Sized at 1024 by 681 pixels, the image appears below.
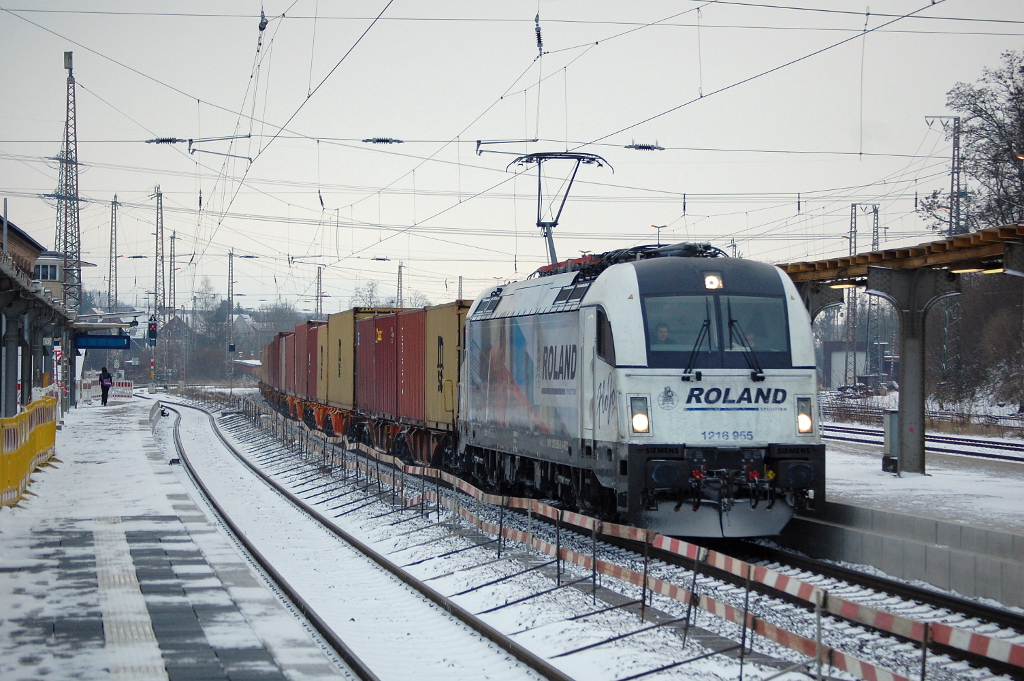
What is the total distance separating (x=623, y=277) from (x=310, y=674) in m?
6.08

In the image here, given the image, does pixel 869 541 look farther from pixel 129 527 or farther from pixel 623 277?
pixel 129 527

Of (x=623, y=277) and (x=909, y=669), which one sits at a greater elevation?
(x=623, y=277)

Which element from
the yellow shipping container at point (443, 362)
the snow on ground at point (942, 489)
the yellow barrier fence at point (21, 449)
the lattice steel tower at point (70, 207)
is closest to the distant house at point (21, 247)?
the lattice steel tower at point (70, 207)

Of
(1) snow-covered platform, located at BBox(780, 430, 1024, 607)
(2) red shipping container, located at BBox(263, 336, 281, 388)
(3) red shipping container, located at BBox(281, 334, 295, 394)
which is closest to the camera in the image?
(1) snow-covered platform, located at BBox(780, 430, 1024, 607)

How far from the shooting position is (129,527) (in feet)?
49.4

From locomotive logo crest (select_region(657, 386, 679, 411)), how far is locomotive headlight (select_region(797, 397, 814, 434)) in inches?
60.1

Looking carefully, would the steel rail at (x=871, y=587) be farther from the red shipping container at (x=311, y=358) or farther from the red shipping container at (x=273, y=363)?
the red shipping container at (x=273, y=363)

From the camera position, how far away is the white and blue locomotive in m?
11.4

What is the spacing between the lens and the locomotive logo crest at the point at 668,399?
452 inches

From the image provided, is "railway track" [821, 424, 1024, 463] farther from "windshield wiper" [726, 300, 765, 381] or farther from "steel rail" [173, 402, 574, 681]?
"steel rail" [173, 402, 574, 681]

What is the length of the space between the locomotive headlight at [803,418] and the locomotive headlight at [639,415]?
6.19 feet

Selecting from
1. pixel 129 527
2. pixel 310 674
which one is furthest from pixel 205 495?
pixel 310 674

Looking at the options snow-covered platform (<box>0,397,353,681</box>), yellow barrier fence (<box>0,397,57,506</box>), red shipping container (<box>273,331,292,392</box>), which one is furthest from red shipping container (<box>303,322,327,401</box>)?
snow-covered platform (<box>0,397,353,681</box>)

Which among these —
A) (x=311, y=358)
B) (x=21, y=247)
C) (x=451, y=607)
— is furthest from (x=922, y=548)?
(x=21, y=247)
